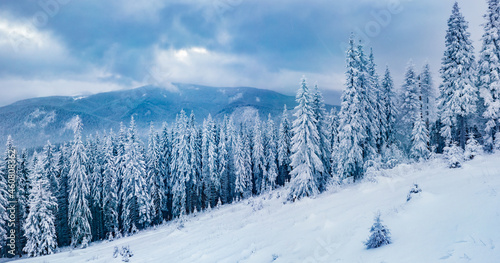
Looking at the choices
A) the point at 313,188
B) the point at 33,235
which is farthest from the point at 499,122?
the point at 33,235

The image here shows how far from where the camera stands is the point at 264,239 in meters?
12.6

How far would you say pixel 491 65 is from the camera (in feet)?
87.8

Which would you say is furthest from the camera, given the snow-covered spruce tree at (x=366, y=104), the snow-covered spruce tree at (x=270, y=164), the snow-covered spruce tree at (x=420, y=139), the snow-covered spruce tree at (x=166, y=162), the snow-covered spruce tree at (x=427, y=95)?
the snow-covered spruce tree at (x=270, y=164)

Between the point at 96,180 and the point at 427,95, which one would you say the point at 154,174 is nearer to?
the point at 96,180

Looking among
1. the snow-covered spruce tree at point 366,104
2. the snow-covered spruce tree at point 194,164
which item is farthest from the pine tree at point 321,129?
the snow-covered spruce tree at point 194,164

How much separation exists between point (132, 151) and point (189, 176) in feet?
34.6

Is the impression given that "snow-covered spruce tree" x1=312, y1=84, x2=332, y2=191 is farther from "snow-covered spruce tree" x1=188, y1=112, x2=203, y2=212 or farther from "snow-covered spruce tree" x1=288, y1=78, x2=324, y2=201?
"snow-covered spruce tree" x1=188, y1=112, x2=203, y2=212

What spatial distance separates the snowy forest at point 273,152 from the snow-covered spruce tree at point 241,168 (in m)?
0.21

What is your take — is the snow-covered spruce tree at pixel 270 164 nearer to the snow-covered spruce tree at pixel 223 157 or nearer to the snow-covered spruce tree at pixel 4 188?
the snow-covered spruce tree at pixel 223 157

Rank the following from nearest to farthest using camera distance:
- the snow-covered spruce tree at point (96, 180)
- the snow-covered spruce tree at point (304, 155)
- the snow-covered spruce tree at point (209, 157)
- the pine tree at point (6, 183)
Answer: the snow-covered spruce tree at point (304, 155) → the pine tree at point (6, 183) → the snow-covered spruce tree at point (96, 180) → the snow-covered spruce tree at point (209, 157)

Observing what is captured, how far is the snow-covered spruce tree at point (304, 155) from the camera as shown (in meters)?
26.3

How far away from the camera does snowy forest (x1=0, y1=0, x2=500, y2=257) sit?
27.5m

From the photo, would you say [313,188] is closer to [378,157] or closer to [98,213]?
[378,157]

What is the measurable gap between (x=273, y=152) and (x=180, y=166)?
20112 mm
